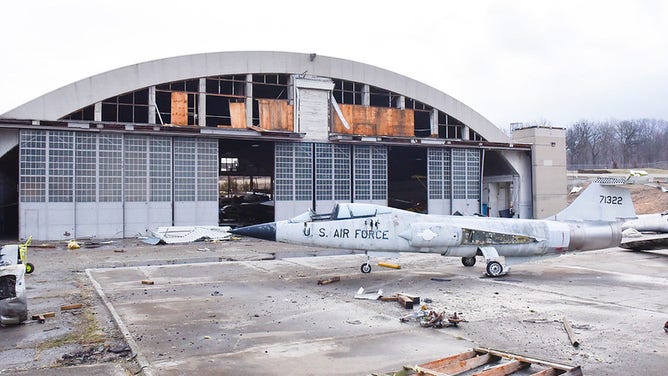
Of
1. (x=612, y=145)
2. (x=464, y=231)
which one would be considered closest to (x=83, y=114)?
(x=464, y=231)

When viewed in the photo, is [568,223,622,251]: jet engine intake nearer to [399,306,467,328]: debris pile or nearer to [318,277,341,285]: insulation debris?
[318,277,341,285]: insulation debris

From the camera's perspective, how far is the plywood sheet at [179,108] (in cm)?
2795

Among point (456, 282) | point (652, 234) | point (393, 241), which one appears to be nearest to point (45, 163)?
point (393, 241)

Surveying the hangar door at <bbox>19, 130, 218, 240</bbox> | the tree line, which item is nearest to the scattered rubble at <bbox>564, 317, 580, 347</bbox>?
the hangar door at <bbox>19, 130, 218, 240</bbox>

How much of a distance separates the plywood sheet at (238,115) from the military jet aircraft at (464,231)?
49.8 ft

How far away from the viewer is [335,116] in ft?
102

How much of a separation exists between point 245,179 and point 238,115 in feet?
69.5

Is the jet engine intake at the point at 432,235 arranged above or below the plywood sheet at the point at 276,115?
below

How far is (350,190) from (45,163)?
16.1m

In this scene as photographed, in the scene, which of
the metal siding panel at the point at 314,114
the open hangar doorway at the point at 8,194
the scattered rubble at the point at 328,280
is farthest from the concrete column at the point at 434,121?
the open hangar doorway at the point at 8,194

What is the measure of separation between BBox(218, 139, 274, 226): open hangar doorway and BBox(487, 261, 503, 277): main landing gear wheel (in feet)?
62.1

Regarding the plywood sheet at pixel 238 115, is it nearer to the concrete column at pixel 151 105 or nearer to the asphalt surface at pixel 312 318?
the concrete column at pixel 151 105

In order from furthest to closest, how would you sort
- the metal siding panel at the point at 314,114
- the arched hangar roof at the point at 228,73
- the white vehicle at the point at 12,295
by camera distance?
the metal siding panel at the point at 314,114 → the arched hangar roof at the point at 228,73 → the white vehicle at the point at 12,295

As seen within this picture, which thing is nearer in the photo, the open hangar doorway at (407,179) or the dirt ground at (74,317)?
the dirt ground at (74,317)
